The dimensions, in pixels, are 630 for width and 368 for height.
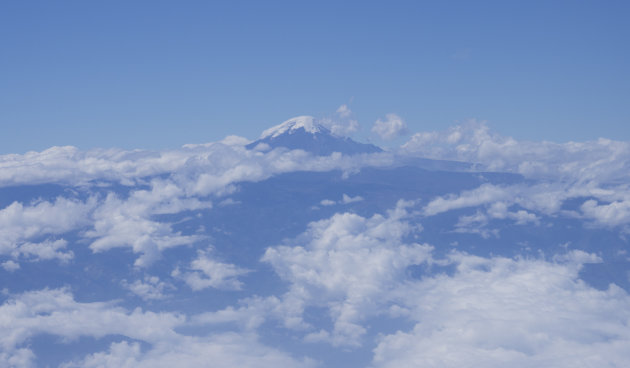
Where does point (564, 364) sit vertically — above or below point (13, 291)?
below

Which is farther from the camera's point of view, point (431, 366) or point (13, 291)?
point (13, 291)

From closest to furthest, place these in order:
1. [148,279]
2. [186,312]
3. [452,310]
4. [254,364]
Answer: [254,364]
[452,310]
[186,312]
[148,279]

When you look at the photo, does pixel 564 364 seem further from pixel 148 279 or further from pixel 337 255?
pixel 148 279

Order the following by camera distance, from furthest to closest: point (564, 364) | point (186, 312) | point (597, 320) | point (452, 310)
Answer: point (186, 312) → point (452, 310) → point (597, 320) → point (564, 364)

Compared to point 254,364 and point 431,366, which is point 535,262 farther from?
point 254,364

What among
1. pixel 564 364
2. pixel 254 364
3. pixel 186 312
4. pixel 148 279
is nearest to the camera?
pixel 564 364

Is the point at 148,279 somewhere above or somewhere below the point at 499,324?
above

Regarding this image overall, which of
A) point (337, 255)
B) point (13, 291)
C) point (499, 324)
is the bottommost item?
point (499, 324)

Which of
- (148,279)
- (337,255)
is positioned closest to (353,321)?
(337,255)

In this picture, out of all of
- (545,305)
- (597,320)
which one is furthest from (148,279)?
(597,320)
